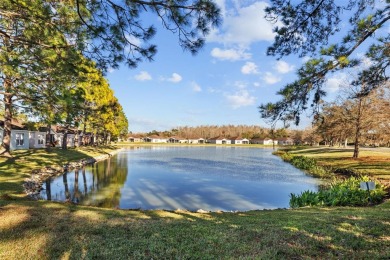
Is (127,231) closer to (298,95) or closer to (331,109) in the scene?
(298,95)

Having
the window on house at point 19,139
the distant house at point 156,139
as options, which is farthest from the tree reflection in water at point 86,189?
the distant house at point 156,139

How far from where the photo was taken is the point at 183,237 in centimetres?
492

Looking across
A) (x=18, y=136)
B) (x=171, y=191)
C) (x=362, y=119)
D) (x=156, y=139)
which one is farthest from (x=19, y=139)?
(x=156, y=139)

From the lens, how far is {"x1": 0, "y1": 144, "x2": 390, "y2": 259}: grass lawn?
4195 mm

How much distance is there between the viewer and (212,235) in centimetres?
505

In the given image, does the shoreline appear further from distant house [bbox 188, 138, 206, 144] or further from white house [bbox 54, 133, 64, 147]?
distant house [bbox 188, 138, 206, 144]

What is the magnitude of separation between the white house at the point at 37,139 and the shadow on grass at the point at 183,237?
3047cm

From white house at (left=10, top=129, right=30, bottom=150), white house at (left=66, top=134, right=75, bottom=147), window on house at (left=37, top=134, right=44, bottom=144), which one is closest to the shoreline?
white house at (left=10, top=129, right=30, bottom=150)

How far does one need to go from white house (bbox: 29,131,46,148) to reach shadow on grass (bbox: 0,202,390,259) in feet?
100.0

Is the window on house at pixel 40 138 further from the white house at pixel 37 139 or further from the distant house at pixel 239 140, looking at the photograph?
the distant house at pixel 239 140

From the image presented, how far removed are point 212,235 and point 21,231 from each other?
11.6 feet

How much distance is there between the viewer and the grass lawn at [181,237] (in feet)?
13.8

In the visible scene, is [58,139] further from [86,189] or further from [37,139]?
[86,189]

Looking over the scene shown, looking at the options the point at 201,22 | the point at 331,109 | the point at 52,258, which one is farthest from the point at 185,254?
the point at 331,109
